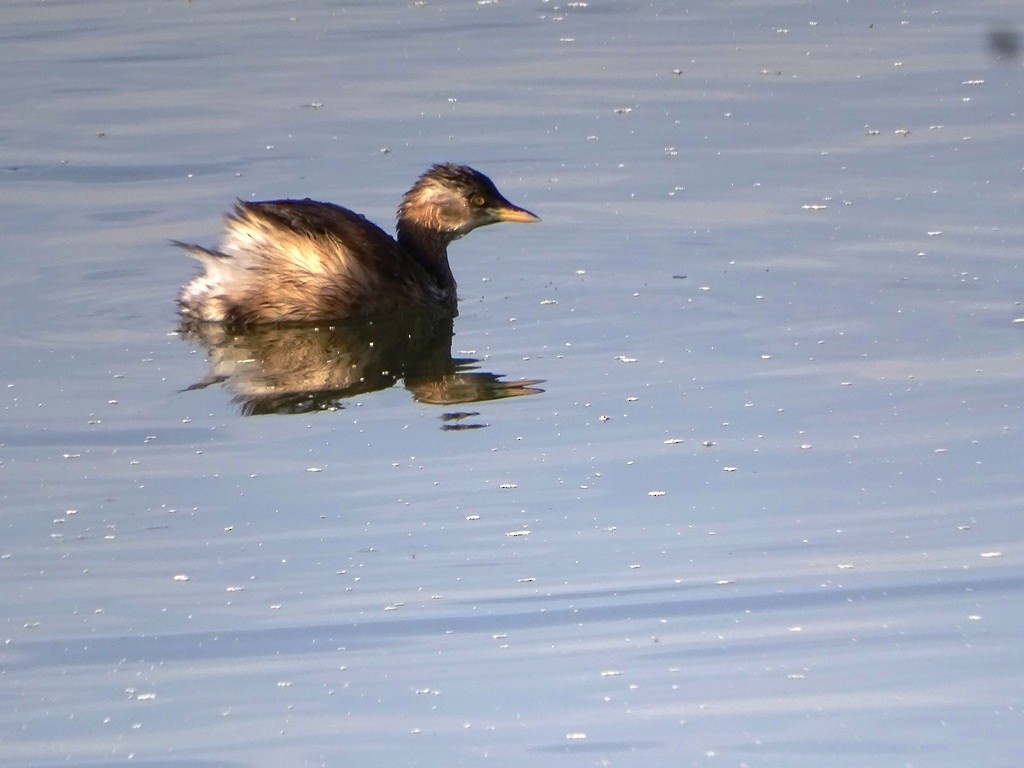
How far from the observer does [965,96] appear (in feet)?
40.9

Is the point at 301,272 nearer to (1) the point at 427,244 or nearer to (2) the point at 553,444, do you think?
(1) the point at 427,244

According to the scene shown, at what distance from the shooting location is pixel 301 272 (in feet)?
30.1

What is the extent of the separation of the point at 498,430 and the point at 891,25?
8.35 meters

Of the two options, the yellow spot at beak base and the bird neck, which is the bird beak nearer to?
the yellow spot at beak base

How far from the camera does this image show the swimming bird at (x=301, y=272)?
29.8 feet

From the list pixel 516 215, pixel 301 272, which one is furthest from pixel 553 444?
pixel 516 215

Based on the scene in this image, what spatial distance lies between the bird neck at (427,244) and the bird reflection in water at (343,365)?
46cm

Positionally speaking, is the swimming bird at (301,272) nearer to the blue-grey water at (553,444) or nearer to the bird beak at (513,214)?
the blue-grey water at (553,444)

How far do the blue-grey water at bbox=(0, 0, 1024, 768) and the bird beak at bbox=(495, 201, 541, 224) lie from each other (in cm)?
21

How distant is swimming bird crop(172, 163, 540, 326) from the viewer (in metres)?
9.08

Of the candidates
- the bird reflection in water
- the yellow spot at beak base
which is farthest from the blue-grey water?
the yellow spot at beak base

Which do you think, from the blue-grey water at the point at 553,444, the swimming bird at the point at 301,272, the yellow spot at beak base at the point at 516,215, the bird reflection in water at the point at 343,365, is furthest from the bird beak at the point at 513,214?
the bird reflection in water at the point at 343,365

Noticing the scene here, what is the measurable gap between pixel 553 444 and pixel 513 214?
2.84m

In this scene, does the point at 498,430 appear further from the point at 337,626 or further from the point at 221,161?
the point at 221,161
